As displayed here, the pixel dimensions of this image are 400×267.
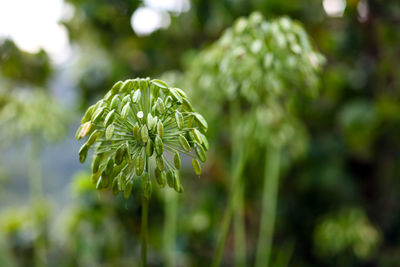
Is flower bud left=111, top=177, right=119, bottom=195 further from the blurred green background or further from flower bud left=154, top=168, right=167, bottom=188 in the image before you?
the blurred green background

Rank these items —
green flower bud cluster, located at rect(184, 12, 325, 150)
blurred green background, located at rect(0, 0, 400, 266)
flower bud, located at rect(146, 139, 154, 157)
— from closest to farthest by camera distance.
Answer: flower bud, located at rect(146, 139, 154, 157) → green flower bud cluster, located at rect(184, 12, 325, 150) → blurred green background, located at rect(0, 0, 400, 266)

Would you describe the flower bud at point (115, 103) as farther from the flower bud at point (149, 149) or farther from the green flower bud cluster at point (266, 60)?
the green flower bud cluster at point (266, 60)

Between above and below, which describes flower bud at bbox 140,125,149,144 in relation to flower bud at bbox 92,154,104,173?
above

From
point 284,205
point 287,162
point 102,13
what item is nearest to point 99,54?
point 102,13

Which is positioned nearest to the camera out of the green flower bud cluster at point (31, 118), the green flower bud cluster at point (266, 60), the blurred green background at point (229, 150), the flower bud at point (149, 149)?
the flower bud at point (149, 149)

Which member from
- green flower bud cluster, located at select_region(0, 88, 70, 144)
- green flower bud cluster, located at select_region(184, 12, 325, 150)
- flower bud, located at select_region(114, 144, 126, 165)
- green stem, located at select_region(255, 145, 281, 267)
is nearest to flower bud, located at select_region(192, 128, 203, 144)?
flower bud, located at select_region(114, 144, 126, 165)

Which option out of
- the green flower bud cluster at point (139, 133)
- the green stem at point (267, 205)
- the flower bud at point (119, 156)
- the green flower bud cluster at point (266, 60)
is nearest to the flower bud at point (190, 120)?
the green flower bud cluster at point (139, 133)
